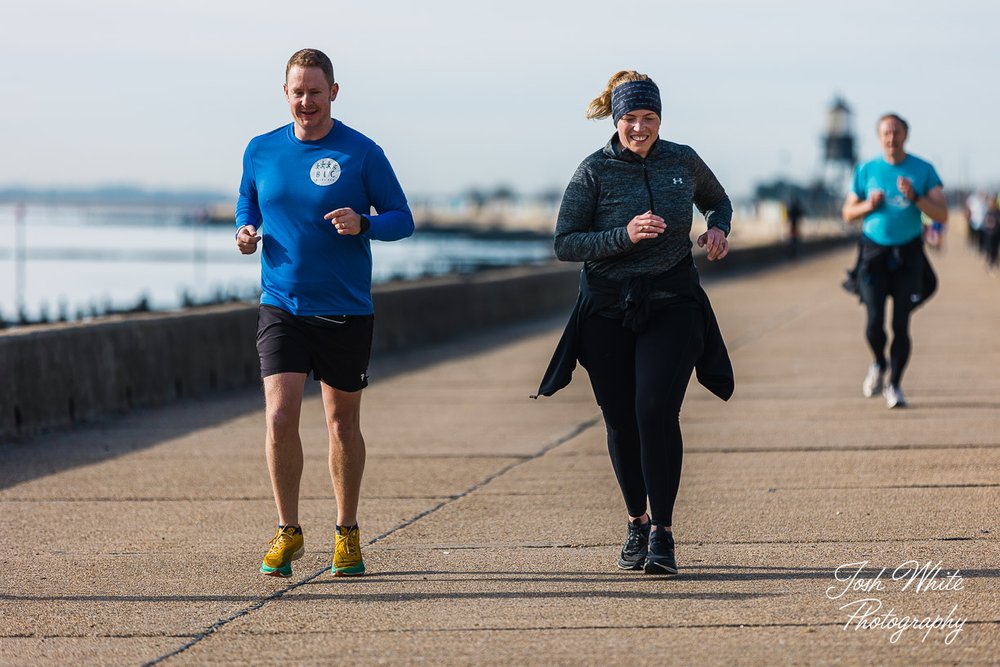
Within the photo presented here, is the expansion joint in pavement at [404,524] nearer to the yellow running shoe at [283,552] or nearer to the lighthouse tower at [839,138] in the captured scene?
the yellow running shoe at [283,552]

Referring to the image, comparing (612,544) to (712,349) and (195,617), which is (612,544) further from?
(195,617)

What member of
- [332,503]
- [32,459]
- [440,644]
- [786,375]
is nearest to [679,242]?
[440,644]

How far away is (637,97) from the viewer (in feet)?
20.7

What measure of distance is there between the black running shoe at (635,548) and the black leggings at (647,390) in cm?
6

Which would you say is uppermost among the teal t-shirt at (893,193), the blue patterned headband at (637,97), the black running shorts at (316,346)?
the blue patterned headband at (637,97)

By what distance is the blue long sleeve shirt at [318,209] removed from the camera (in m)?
6.41

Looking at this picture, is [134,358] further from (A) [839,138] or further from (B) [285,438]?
(A) [839,138]

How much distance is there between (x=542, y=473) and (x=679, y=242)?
323 centimetres

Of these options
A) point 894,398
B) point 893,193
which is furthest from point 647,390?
point 894,398

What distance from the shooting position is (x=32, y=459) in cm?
1027

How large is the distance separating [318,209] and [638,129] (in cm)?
123

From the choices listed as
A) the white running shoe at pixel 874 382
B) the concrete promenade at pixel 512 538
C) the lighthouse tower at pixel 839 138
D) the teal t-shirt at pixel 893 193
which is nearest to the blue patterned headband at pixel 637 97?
the concrete promenade at pixel 512 538

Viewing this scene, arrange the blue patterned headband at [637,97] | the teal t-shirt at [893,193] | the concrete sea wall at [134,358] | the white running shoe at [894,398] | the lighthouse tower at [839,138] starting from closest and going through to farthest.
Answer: the blue patterned headband at [637,97]
the concrete sea wall at [134,358]
the teal t-shirt at [893,193]
the white running shoe at [894,398]
the lighthouse tower at [839,138]

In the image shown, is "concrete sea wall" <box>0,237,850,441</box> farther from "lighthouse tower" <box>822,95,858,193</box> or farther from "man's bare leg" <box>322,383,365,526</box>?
"lighthouse tower" <box>822,95,858,193</box>
